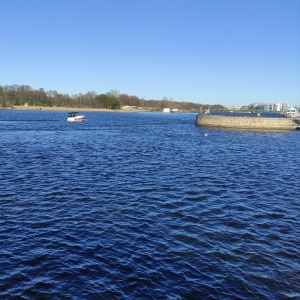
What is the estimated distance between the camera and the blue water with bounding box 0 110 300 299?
37.0ft

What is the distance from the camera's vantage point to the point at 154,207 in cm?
1964

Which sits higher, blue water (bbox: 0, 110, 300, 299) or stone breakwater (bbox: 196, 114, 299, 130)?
stone breakwater (bbox: 196, 114, 299, 130)

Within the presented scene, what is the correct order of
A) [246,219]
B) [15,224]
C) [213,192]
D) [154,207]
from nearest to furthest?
[15,224] → [246,219] → [154,207] → [213,192]

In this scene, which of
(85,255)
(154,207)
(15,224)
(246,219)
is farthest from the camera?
(154,207)

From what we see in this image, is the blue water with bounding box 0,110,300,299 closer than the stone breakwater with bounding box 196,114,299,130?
Yes

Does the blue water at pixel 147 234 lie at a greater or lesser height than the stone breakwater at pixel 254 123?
lesser

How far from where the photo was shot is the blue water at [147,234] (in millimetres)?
11289

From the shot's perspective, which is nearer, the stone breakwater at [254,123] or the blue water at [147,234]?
the blue water at [147,234]

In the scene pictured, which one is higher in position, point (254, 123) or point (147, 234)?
point (254, 123)

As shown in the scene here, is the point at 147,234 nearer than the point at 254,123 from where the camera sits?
Yes

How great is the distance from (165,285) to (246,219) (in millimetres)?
8775

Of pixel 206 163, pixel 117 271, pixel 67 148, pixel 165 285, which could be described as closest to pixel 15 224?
pixel 117 271

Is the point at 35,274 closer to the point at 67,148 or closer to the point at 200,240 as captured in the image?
the point at 200,240

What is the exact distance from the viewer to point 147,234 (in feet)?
51.3
